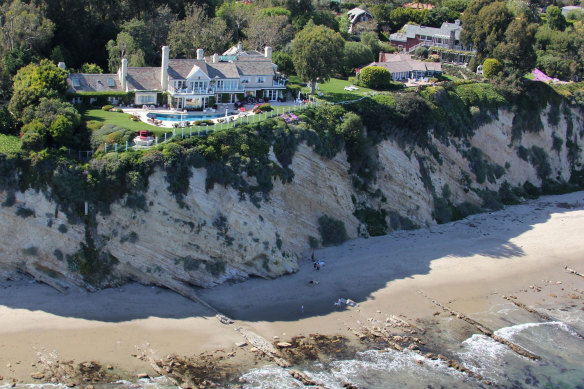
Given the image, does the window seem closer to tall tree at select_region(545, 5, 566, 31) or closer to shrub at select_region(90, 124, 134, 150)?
shrub at select_region(90, 124, 134, 150)

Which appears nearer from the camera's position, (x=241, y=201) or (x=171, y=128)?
(x=241, y=201)

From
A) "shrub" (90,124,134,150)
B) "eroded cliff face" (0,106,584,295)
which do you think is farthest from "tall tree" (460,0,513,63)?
"shrub" (90,124,134,150)

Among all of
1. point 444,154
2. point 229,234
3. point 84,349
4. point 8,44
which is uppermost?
point 8,44

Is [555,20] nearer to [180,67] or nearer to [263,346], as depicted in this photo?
[180,67]

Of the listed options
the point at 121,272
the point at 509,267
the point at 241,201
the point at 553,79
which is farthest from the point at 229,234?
the point at 553,79

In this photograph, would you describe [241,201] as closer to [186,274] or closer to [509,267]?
[186,274]
